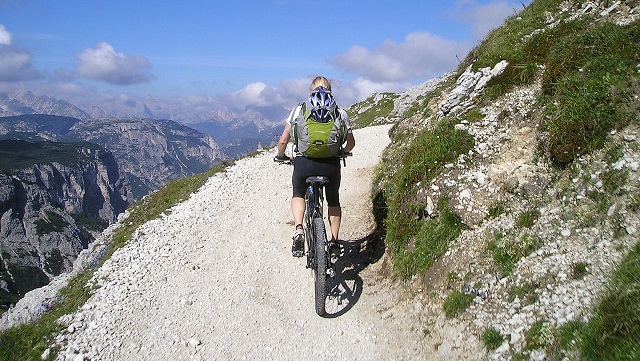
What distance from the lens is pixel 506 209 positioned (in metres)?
7.96

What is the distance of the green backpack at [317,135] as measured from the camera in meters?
7.49

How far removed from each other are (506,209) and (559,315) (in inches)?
125

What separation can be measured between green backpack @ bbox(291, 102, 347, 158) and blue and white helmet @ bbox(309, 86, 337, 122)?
67 mm

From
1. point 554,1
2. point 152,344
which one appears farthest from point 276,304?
point 554,1

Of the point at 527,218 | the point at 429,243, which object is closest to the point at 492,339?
the point at 527,218

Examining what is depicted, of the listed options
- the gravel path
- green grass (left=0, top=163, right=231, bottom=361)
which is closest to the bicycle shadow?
the gravel path

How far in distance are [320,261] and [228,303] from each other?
2832mm

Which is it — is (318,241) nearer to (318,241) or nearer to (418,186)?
(318,241)

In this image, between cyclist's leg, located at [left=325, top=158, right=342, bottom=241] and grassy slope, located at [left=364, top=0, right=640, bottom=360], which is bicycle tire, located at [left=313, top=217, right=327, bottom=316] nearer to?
cyclist's leg, located at [left=325, top=158, right=342, bottom=241]

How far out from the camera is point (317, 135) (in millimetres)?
7477

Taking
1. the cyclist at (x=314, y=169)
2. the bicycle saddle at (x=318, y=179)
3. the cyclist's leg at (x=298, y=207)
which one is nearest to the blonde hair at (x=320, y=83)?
the cyclist at (x=314, y=169)

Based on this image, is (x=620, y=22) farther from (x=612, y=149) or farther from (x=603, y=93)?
(x=612, y=149)

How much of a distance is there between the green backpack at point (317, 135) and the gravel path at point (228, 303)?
11.0 ft

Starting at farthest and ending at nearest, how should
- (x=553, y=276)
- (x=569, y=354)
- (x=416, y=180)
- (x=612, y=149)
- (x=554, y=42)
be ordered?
(x=554, y=42) → (x=416, y=180) → (x=612, y=149) → (x=553, y=276) → (x=569, y=354)
